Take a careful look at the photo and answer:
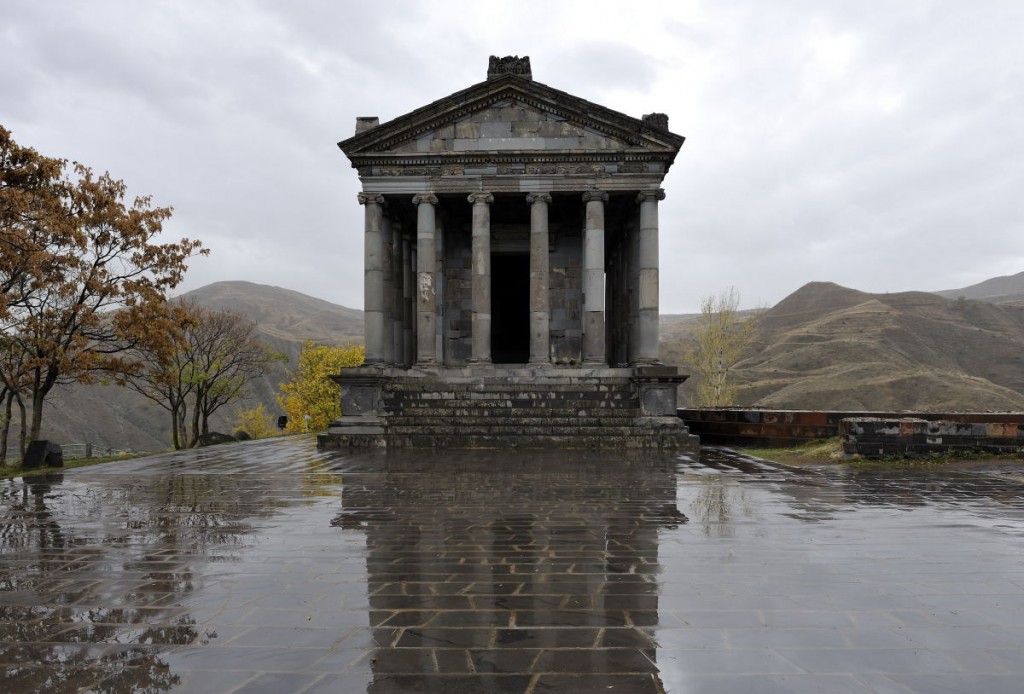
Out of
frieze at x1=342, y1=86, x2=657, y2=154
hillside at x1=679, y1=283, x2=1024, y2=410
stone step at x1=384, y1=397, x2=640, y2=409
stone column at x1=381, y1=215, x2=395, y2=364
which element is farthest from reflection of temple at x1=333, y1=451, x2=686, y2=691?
hillside at x1=679, y1=283, x2=1024, y2=410

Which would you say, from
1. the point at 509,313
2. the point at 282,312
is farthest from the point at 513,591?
the point at 282,312

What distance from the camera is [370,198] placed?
69.5ft

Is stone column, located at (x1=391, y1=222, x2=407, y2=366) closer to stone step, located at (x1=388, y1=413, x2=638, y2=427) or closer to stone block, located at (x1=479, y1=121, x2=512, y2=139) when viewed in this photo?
stone block, located at (x1=479, y1=121, x2=512, y2=139)

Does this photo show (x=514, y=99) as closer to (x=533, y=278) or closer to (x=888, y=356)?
(x=533, y=278)

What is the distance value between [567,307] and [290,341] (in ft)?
297

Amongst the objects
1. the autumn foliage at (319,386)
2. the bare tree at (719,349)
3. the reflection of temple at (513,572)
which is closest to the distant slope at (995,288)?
the bare tree at (719,349)

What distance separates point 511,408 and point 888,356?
62.4 metres

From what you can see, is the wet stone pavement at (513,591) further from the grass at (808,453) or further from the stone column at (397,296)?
the stone column at (397,296)

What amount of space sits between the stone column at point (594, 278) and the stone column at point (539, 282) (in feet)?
4.39

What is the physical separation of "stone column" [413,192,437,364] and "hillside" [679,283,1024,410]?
41402 millimetres

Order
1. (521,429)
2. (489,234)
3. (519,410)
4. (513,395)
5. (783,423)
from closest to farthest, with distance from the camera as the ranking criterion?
(521,429)
(783,423)
(519,410)
(513,395)
(489,234)

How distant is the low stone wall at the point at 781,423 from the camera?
16.6 metres

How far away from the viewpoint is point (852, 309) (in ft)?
286

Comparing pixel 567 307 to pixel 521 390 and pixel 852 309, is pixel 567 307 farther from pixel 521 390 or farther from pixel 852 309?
pixel 852 309
